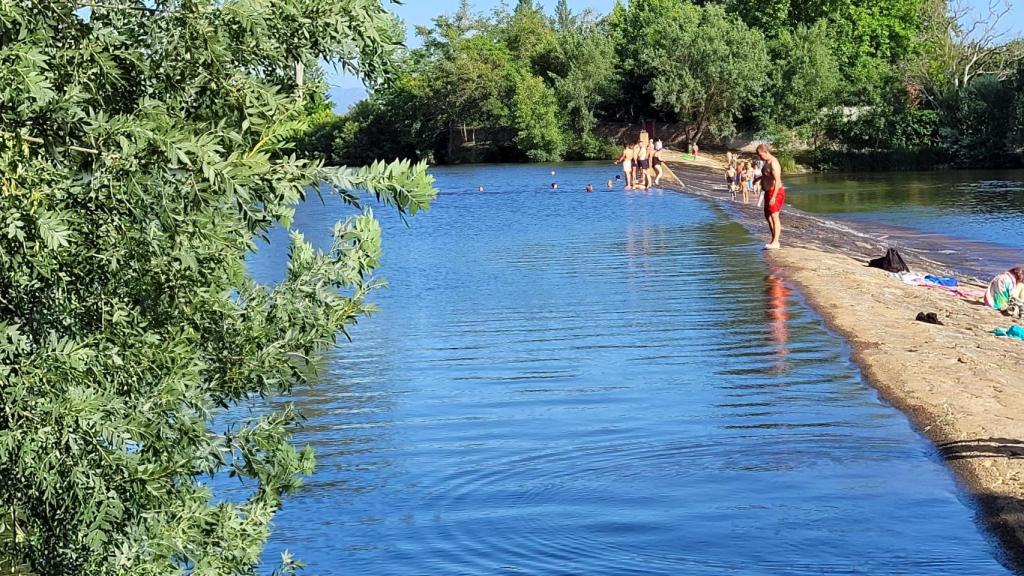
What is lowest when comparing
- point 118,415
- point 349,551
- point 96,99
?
point 349,551

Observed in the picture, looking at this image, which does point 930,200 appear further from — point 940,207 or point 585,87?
point 585,87

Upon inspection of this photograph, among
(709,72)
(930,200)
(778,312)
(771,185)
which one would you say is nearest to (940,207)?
(930,200)

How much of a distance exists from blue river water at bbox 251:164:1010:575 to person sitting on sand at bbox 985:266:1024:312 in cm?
281

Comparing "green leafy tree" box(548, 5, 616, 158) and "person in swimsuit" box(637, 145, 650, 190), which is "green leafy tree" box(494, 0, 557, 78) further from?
"person in swimsuit" box(637, 145, 650, 190)

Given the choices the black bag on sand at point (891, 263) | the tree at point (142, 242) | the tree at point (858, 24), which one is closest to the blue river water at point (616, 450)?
the tree at point (142, 242)

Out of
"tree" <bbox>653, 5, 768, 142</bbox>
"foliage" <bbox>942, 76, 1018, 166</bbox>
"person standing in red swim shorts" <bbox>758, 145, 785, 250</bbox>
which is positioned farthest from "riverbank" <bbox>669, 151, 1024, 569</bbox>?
"tree" <bbox>653, 5, 768, 142</bbox>

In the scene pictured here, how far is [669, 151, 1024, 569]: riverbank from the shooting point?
9.61 meters

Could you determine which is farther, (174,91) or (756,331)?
(756,331)

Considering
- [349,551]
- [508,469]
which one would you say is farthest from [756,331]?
[349,551]

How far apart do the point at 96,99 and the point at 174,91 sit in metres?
0.29

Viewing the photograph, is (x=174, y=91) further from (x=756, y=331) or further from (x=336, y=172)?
(x=756, y=331)

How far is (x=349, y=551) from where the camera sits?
8.53m

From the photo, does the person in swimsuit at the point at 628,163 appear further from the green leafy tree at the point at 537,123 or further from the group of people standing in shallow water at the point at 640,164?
the green leafy tree at the point at 537,123

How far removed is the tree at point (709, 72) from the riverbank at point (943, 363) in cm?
4967
